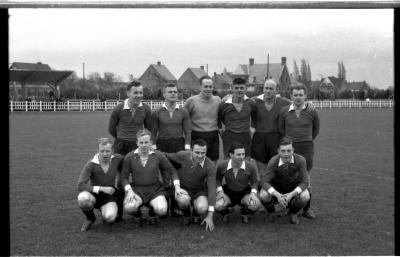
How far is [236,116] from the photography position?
21.8 feet

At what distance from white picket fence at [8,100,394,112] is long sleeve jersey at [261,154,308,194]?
113 ft

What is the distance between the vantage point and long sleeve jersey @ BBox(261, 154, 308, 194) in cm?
579

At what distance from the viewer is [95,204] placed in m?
5.58

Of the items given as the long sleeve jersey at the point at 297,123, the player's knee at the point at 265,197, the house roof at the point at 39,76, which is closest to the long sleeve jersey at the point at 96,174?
the player's knee at the point at 265,197

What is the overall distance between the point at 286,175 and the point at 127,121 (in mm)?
2438

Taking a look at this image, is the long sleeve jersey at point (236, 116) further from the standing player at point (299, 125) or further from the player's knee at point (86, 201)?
the player's knee at point (86, 201)

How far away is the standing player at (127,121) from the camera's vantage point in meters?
6.44

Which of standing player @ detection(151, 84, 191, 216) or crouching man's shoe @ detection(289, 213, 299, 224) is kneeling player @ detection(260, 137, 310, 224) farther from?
standing player @ detection(151, 84, 191, 216)

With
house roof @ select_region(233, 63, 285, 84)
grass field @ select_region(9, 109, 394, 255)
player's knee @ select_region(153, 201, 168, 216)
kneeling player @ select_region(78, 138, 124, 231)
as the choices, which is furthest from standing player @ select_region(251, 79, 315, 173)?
house roof @ select_region(233, 63, 285, 84)

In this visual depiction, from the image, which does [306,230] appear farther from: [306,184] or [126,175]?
[126,175]

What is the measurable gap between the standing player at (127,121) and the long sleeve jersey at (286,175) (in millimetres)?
1984

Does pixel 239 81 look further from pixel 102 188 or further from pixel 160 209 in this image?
pixel 102 188

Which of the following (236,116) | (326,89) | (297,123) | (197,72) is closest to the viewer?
(297,123)

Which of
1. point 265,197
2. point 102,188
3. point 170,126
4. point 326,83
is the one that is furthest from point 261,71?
point 102,188
